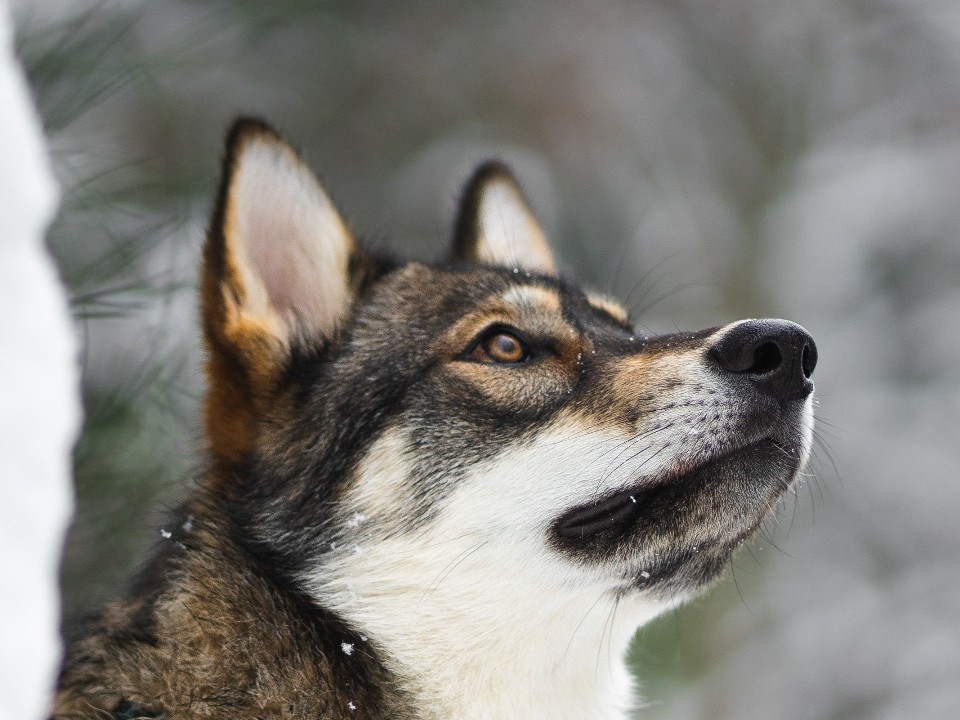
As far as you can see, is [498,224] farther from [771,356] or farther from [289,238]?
[771,356]

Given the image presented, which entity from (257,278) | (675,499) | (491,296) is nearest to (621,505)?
(675,499)

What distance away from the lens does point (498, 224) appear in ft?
11.8

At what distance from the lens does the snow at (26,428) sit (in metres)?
1.48

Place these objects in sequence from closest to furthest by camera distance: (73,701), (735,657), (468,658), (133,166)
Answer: (73,701)
(468,658)
(133,166)
(735,657)

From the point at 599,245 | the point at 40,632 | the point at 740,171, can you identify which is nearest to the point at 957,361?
the point at 740,171

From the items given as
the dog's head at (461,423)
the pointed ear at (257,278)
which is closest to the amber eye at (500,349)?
the dog's head at (461,423)

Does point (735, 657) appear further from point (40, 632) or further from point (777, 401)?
point (40, 632)

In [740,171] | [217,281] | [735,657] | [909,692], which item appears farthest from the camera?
[740,171]

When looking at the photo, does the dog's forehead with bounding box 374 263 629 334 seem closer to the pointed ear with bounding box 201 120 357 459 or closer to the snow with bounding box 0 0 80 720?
the pointed ear with bounding box 201 120 357 459

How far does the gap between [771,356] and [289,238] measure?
51.5 inches

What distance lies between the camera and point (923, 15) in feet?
32.2

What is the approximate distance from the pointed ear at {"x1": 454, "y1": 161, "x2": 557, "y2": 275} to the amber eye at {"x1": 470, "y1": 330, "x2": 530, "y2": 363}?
0.97 meters

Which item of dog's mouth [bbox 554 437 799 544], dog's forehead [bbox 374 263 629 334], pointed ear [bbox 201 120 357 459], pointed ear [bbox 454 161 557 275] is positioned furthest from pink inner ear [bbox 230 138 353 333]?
dog's mouth [bbox 554 437 799 544]

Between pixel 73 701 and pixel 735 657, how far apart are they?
6498 millimetres
